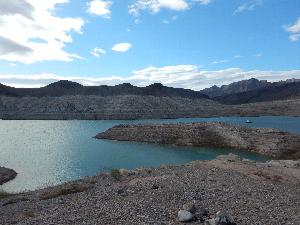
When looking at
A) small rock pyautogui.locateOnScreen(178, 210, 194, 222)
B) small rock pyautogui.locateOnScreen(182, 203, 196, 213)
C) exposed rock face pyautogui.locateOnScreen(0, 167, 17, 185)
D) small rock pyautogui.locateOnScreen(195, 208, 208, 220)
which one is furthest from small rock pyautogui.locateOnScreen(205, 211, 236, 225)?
exposed rock face pyautogui.locateOnScreen(0, 167, 17, 185)

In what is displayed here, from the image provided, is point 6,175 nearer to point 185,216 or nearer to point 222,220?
point 185,216

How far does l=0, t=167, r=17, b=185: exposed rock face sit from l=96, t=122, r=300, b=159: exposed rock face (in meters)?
38.9

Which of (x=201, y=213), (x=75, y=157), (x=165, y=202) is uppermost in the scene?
(x=201, y=213)

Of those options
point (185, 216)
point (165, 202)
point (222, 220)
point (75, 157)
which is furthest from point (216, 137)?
point (222, 220)

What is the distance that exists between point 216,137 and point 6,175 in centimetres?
4490

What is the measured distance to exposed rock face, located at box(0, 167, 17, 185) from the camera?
160ft

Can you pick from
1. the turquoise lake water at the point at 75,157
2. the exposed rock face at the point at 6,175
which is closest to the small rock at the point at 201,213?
the turquoise lake water at the point at 75,157

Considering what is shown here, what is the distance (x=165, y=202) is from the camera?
21297 mm

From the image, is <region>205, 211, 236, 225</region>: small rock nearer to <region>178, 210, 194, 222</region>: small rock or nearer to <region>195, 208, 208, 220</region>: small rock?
<region>178, 210, 194, 222</region>: small rock

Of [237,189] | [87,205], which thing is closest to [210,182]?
[237,189]

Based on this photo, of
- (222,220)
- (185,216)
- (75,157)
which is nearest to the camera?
(222,220)

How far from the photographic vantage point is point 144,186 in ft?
85.4

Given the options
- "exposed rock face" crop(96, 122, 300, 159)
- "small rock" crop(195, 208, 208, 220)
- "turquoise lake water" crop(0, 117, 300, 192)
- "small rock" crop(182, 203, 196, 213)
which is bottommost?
"turquoise lake water" crop(0, 117, 300, 192)

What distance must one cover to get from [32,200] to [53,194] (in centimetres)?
175
